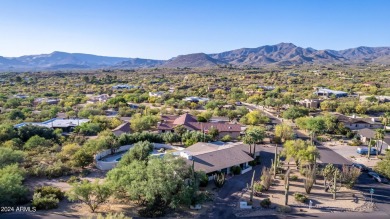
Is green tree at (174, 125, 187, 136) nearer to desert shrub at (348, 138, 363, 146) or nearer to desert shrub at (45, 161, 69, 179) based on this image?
desert shrub at (45, 161, 69, 179)

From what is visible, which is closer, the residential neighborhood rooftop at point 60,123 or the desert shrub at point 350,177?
the desert shrub at point 350,177

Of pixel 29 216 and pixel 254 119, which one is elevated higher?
pixel 254 119

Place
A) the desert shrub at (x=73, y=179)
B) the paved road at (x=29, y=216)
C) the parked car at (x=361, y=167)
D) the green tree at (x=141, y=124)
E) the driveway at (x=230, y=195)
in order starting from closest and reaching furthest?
1. the paved road at (x=29, y=216)
2. the driveway at (x=230, y=195)
3. the desert shrub at (x=73, y=179)
4. the parked car at (x=361, y=167)
5. the green tree at (x=141, y=124)

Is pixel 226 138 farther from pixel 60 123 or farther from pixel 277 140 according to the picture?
pixel 60 123

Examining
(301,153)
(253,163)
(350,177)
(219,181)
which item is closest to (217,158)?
(219,181)

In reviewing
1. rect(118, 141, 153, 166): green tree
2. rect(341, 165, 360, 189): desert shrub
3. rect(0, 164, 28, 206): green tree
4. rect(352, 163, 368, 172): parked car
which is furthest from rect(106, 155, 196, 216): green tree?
rect(352, 163, 368, 172): parked car

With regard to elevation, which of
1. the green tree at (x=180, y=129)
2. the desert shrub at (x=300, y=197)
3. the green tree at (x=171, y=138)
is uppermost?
the green tree at (x=180, y=129)

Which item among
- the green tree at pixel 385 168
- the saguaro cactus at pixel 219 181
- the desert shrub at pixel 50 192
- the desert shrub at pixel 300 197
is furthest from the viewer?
the green tree at pixel 385 168

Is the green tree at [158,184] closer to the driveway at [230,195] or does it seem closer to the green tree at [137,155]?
the driveway at [230,195]

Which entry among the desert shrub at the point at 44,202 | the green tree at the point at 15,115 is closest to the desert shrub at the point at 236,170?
the desert shrub at the point at 44,202

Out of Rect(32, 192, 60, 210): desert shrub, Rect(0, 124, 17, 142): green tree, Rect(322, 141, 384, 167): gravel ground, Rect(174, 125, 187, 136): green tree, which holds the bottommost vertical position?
Rect(322, 141, 384, 167): gravel ground
